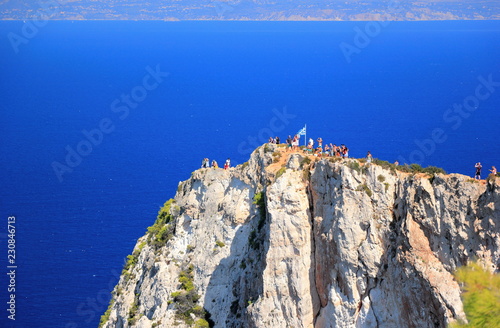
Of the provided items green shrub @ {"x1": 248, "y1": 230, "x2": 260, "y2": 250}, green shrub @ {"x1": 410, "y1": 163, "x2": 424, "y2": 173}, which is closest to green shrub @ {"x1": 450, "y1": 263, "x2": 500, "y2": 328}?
green shrub @ {"x1": 410, "y1": 163, "x2": 424, "y2": 173}

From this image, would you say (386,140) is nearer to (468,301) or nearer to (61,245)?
(61,245)

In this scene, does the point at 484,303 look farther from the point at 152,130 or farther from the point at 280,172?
the point at 152,130

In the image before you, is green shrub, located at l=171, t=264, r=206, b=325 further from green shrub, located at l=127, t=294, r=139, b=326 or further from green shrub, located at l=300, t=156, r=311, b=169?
green shrub, located at l=300, t=156, r=311, b=169

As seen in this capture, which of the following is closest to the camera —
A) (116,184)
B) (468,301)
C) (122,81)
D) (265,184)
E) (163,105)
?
(468,301)

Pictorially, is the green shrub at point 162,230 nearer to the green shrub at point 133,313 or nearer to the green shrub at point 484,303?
Answer: the green shrub at point 133,313

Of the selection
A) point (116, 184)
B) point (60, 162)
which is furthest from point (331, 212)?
point (60, 162)

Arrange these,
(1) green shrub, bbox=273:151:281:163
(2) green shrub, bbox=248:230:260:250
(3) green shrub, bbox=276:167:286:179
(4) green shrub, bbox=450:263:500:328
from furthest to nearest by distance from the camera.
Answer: (1) green shrub, bbox=273:151:281:163, (2) green shrub, bbox=248:230:260:250, (3) green shrub, bbox=276:167:286:179, (4) green shrub, bbox=450:263:500:328

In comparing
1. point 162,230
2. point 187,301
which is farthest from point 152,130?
point 187,301
